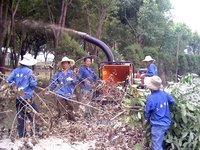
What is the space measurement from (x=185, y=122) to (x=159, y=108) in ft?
1.41

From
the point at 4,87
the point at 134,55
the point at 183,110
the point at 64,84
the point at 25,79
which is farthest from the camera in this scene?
the point at 134,55

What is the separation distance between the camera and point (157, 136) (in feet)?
18.5

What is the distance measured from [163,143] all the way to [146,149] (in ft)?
1.00

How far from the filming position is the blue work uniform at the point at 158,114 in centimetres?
564

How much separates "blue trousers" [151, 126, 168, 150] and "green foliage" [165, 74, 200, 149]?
19 centimetres

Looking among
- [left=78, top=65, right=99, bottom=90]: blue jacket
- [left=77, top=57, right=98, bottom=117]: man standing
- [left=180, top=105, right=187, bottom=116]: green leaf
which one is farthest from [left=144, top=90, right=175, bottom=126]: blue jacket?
[left=78, top=65, right=99, bottom=90]: blue jacket

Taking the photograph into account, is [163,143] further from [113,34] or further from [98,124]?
[113,34]

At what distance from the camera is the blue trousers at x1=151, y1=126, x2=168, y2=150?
5641 millimetres

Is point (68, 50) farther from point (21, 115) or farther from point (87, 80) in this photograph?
point (21, 115)

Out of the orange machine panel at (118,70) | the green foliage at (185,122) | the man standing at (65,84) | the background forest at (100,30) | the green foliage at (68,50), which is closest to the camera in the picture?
the green foliage at (185,122)

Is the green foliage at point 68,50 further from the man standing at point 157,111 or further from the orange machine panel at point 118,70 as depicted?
the man standing at point 157,111

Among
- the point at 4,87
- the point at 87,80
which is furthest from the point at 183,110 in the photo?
the point at 87,80

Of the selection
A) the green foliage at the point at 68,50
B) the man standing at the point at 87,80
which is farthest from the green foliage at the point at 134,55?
the man standing at the point at 87,80

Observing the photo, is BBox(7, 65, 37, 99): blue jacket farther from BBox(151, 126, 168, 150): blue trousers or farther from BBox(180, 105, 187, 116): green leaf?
BBox(180, 105, 187, 116): green leaf
